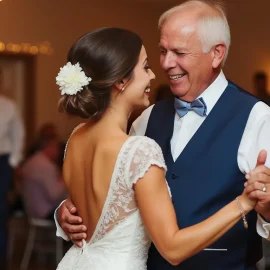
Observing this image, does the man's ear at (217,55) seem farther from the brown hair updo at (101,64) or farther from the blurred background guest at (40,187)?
the blurred background guest at (40,187)

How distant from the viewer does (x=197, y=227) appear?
2.44 meters

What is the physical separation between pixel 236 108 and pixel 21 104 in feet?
23.9

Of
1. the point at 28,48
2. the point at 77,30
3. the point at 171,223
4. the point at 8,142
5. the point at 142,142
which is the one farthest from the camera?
the point at 77,30

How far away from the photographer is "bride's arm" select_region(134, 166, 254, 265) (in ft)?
7.97

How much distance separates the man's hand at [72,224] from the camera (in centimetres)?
276

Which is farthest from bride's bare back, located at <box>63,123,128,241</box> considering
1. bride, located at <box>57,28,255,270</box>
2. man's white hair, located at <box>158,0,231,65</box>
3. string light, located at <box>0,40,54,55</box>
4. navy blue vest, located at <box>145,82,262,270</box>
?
string light, located at <box>0,40,54,55</box>

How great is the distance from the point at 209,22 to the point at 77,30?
7105 mm

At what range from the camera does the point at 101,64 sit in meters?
2.58

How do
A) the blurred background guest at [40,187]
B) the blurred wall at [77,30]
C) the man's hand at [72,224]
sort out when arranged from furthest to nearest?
the blurred wall at [77,30], the blurred background guest at [40,187], the man's hand at [72,224]

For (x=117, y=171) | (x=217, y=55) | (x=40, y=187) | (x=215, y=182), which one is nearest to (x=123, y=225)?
(x=117, y=171)

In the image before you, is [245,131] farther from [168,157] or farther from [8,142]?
[8,142]

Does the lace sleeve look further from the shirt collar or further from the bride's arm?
the shirt collar

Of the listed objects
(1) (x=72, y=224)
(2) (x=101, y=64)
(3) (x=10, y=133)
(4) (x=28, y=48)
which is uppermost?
(2) (x=101, y=64)

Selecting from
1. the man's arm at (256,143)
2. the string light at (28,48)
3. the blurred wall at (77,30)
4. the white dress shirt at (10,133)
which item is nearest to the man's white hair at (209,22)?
the man's arm at (256,143)
